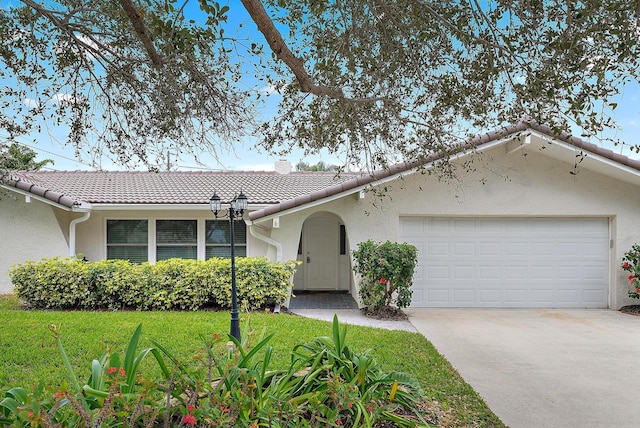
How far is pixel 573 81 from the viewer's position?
418 centimetres

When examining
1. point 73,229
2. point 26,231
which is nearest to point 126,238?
point 73,229

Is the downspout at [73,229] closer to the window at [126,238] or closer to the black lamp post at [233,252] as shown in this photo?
the window at [126,238]

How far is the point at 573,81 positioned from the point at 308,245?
10.9 m

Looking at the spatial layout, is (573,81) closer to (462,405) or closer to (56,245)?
(462,405)

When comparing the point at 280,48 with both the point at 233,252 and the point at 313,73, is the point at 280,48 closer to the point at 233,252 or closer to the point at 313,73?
the point at 313,73

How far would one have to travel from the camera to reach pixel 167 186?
561 inches

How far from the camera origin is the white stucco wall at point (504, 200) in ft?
36.8

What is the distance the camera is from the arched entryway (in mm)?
14547

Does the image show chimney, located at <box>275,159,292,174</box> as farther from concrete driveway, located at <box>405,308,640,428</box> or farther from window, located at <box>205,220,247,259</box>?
concrete driveway, located at <box>405,308,640,428</box>

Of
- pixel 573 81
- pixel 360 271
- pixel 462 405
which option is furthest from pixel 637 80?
pixel 360 271

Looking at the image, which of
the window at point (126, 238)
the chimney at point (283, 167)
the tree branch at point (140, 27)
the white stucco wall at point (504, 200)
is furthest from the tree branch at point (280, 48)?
the chimney at point (283, 167)

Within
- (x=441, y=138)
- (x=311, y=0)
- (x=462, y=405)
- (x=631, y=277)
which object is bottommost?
(x=462, y=405)

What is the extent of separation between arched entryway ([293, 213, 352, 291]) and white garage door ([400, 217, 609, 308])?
353 centimetres

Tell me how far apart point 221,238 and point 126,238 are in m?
2.64
